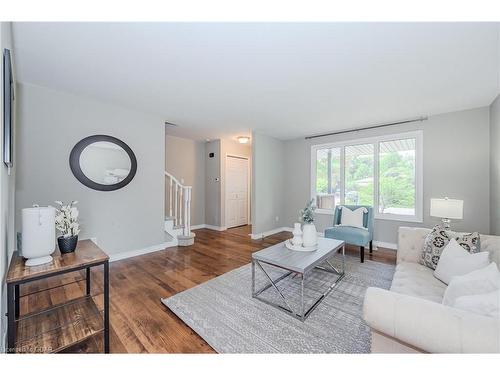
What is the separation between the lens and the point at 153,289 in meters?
2.30

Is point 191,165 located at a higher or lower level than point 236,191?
higher

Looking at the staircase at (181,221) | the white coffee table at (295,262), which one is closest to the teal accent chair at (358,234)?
the white coffee table at (295,262)

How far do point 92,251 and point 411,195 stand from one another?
4.69 meters

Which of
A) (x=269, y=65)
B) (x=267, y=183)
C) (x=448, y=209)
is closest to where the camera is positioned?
(x=269, y=65)

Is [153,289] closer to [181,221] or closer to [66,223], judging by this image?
[66,223]

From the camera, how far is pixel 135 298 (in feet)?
6.95

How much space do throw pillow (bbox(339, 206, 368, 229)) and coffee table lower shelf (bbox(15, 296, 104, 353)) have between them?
350 centimetres

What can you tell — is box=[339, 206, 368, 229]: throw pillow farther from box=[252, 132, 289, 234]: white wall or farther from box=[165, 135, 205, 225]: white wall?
box=[165, 135, 205, 225]: white wall

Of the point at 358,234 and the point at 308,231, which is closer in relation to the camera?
the point at 308,231

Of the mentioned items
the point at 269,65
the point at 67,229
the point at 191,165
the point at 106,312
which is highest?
the point at 269,65

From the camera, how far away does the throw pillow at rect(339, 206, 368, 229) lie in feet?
11.5

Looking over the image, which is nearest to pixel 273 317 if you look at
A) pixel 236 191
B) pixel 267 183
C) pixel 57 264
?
pixel 57 264

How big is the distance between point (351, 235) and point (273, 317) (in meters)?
1.97
